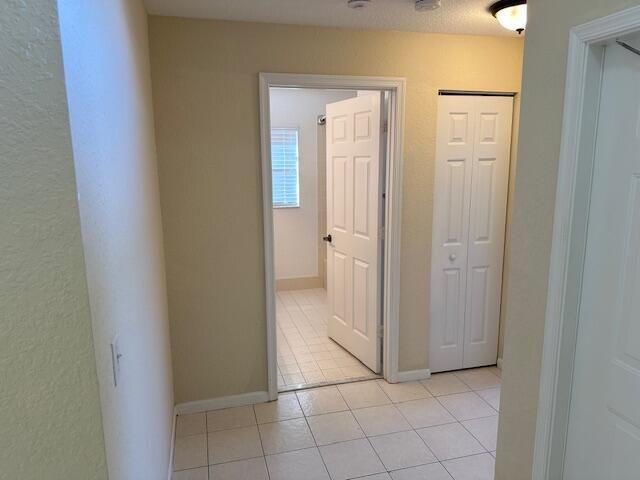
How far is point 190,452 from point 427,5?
2.72 meters

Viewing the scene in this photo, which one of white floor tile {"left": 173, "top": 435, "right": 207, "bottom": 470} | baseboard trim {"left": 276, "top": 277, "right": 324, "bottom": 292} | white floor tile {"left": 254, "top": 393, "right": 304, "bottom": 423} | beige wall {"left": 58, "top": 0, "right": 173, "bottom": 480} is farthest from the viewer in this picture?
baseboard trim {"left": 276, "top": 277, "right": 324, "bottom": 292}

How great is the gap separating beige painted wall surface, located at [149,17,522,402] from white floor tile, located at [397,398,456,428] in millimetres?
753

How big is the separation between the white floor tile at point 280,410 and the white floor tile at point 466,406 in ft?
3.22

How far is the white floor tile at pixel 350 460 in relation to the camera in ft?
7.48

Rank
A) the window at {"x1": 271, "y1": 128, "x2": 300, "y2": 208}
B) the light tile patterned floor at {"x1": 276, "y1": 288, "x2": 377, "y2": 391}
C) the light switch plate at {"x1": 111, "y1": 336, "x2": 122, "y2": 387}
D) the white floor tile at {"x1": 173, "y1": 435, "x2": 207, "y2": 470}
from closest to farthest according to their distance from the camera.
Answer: the light switch plate at {"x1": 111, "y1": 336, "x2": 122, "y2": 387}
the white floor tile at {"x1": 173, "y1": 435, "x2": 207, "y2": 470}
the light tile patterned floor at {"x1": 276, "y1": 288, "x2": 377, "y2": 391}
the window at {"x1": 271, "y1": 128, "x2": 300, "y2": 208}

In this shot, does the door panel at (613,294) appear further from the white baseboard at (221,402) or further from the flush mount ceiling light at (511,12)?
the white baseboard at (221,402)

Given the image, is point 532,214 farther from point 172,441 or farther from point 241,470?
point 172,441

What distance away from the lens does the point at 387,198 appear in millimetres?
3002

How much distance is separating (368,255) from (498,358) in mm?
1336

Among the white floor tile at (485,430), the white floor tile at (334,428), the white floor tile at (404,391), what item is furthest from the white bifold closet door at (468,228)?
the white floor tile at (334,428)

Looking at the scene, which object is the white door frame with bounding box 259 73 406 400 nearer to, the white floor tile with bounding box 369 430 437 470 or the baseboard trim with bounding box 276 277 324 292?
the white floor tile with bounding box 369 430 437 470

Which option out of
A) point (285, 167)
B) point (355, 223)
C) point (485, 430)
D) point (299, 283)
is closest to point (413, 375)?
point (485, 430)

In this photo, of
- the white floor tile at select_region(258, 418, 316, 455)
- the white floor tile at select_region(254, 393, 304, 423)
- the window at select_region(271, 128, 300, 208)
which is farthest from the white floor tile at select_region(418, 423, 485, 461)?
the window at select_region(271, 128, 300, 208)

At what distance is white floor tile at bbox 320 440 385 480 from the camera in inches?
89.8
